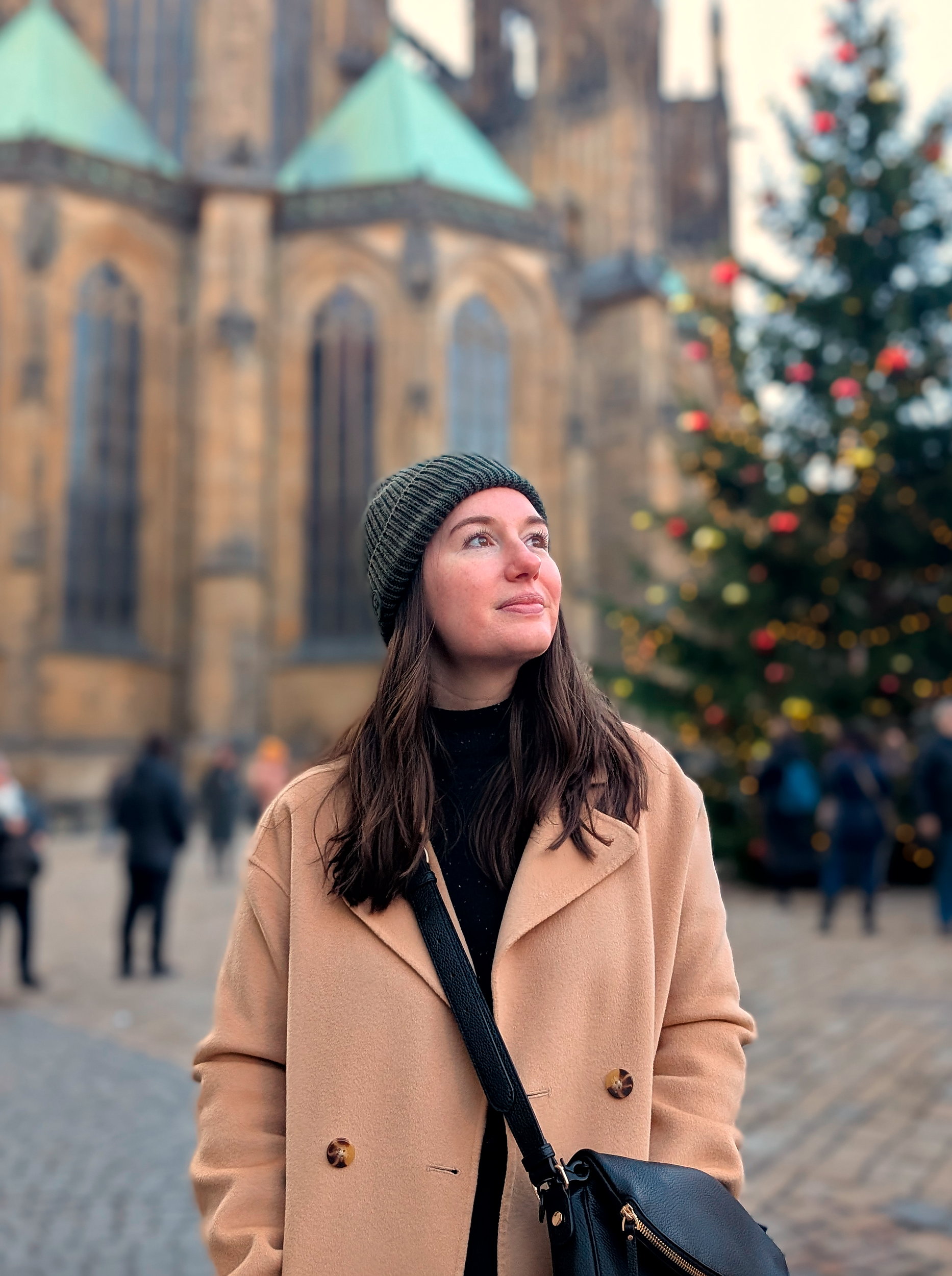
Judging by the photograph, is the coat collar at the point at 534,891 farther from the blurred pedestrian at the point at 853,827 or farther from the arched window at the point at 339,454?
the arched window at the point at 339,454

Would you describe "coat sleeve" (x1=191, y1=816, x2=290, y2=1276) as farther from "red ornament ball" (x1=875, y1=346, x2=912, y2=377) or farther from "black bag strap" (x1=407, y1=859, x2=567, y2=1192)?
"red ornament ball" (x1=875, y1=346, x2=912, y2=377)

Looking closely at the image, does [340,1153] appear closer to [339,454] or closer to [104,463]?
[104,463]

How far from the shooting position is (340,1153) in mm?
1300

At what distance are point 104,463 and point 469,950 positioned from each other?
2180 cm

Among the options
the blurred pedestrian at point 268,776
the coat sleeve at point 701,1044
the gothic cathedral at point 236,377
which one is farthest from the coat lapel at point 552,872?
the gothic cathedral at point 236,377

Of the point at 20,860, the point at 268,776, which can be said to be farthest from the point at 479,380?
the point at 20,860

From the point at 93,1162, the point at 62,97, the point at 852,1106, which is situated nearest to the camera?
the point at 93,1162

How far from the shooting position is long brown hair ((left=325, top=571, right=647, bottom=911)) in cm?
135

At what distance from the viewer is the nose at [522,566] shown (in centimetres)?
141

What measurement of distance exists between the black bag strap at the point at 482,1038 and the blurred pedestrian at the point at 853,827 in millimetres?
7786

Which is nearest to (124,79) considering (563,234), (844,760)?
(563,234)

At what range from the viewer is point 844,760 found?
863cm

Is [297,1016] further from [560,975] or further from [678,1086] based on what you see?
[678,1086]

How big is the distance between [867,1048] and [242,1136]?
452 cm
